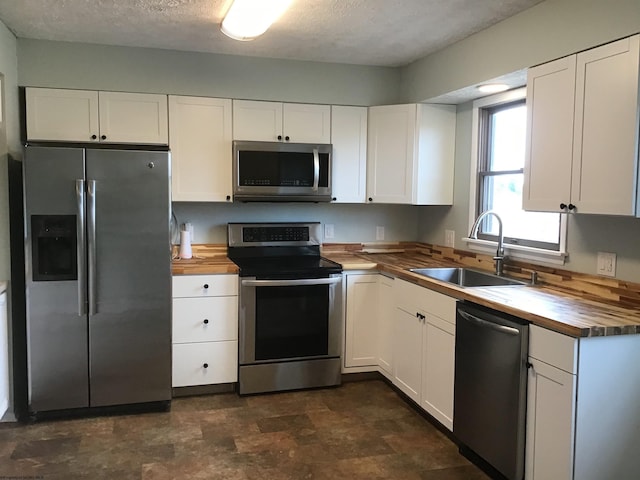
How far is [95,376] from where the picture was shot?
3.29 metres

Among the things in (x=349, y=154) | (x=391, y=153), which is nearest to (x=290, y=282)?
(x=349, y=154)

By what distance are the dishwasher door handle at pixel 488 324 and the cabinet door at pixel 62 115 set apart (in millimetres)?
2655

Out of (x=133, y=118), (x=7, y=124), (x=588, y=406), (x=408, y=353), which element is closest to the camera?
(x=588, y=406)

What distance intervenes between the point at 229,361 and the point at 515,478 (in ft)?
6.50

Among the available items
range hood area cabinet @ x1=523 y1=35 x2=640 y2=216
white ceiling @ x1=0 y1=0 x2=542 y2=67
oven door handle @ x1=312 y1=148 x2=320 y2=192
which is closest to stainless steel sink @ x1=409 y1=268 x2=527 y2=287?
range hood area cabinet @ x1=523 y1=35 x2=640 y2=216

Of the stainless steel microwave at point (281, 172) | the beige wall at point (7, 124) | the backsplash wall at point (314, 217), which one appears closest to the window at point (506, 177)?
the backsplash wall at point (314, 217)

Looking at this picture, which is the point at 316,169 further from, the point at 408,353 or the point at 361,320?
the point at 408,353

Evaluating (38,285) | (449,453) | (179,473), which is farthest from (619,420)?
(38,285)

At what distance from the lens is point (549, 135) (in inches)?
104

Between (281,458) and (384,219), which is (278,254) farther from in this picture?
(281,458)

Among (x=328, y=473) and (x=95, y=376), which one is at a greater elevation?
(x=95, y=376)

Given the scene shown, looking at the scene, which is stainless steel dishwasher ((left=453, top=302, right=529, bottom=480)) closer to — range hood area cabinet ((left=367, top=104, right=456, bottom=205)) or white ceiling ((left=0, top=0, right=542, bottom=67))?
range hood area cabinet ((left=367, top=104, right=456, bottom=205))

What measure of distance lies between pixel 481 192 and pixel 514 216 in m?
0.37

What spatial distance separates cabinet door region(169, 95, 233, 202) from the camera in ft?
12.4
